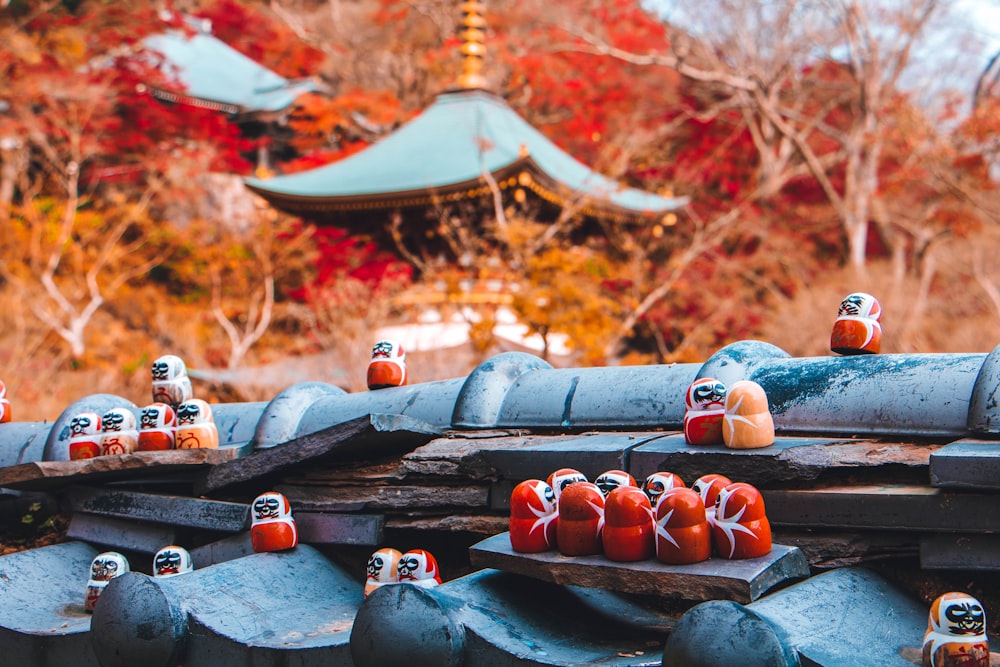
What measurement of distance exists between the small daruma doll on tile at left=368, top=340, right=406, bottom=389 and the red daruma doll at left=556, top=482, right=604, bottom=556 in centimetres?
195

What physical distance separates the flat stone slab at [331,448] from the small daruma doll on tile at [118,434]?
54 cm

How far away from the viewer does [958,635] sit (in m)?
1.96

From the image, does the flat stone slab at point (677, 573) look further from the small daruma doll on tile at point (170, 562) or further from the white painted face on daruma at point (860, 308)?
the small daruma doll on tile at point (170, 562)

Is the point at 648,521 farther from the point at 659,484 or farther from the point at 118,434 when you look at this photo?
the point at 118,434

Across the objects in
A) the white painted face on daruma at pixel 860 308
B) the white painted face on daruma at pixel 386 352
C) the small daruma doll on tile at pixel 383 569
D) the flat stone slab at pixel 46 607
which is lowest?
the flat stone slab at pixel 46 607

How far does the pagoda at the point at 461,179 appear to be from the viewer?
44.1 ft

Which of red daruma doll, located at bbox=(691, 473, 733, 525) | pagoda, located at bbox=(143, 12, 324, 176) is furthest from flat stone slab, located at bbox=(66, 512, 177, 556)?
pagoda, located at bbox=(143, 12, 324, 176)

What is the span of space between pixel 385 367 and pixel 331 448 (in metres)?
1.12

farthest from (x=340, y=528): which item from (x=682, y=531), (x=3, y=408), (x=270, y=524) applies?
(x=3, y=408)

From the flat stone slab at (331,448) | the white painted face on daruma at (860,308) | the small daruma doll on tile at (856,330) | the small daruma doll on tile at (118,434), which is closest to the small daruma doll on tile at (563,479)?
the flat stone slab at (331,448)

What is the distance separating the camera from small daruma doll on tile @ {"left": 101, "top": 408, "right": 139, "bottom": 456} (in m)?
3.94

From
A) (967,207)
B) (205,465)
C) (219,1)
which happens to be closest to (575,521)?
(205,465)

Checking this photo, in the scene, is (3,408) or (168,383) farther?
(3,408)

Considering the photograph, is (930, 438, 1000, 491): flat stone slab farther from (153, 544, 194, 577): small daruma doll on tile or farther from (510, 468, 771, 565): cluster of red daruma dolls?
(153, 544, 194, 577): small daruma doll on tile
